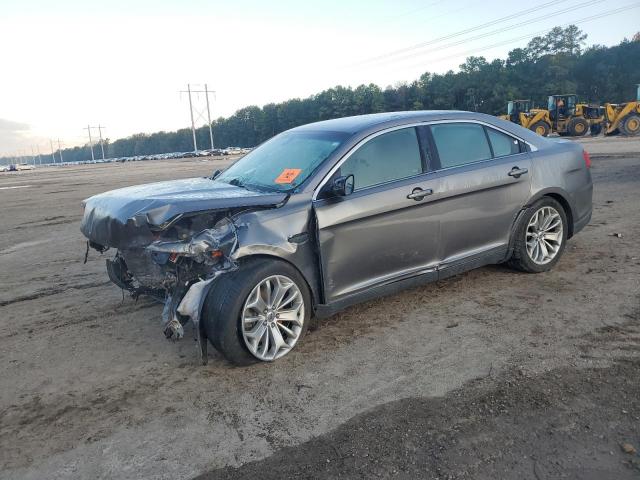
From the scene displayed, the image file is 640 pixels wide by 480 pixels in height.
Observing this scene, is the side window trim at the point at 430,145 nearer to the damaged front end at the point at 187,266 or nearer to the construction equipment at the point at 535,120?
the damaged front end at the point at 187,266

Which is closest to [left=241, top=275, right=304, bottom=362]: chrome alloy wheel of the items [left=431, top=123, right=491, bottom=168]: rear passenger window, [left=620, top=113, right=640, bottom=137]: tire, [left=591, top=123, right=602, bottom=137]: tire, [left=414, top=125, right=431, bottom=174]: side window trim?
[left=414, top=125, right=431, bottom=174]: side window trim

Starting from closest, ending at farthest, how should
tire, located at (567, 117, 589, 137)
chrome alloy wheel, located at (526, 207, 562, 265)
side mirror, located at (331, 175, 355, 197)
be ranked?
side mirror, located at (331, 175, 355, 197) → chrome alloy wheel, located at (526, 207, 562, 265) → tire, located at (567, 117, 589, 137)

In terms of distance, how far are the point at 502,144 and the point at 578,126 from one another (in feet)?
101

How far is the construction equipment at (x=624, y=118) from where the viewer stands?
1137 inches

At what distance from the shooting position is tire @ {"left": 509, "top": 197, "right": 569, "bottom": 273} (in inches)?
200

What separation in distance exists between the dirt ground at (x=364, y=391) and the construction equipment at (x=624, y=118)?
28447 mm

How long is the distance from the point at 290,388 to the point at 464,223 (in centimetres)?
226

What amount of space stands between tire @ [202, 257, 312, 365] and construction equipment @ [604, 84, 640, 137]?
31503 millimetres

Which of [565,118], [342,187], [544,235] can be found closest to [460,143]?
[544,235]

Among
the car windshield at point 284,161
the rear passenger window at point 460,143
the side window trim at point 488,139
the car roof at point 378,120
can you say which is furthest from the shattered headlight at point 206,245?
the side window trim at point 488,139

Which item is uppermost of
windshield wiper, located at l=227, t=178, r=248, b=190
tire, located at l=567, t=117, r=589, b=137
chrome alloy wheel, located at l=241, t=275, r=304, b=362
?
tire, located at l=567, t=117, r=589, b=137

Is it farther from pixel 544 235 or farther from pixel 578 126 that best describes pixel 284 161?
pixel 578 126

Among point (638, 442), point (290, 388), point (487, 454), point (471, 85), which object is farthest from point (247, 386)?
point (471, 85)

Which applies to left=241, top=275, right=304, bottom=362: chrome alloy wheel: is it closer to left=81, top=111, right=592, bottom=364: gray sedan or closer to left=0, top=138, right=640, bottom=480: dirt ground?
left=81, top=111, right=592, bottom=364: gray sedan
